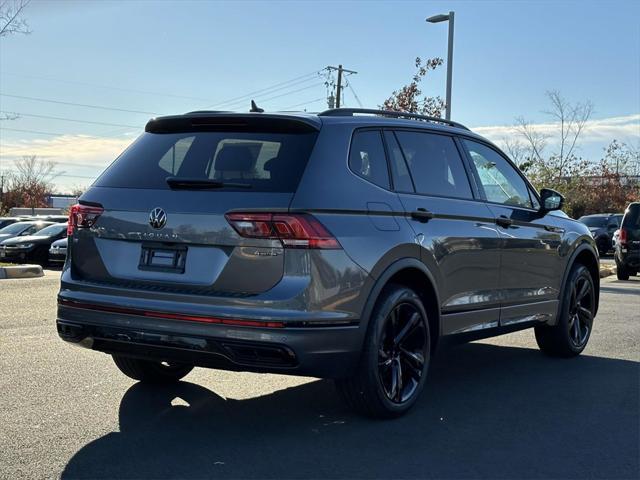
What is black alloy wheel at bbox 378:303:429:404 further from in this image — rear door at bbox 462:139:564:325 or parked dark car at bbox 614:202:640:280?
parked dark car at bbox 614:202:640:280

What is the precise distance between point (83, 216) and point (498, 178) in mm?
3303

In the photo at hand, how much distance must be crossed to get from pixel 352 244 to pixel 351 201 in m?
0.26

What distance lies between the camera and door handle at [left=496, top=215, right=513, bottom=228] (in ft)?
20.1

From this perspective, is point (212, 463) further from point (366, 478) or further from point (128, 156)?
point (128, 156)

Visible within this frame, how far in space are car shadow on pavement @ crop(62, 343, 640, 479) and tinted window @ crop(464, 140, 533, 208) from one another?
1.46 meters

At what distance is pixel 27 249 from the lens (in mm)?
23016

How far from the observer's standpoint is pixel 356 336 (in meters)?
4.53

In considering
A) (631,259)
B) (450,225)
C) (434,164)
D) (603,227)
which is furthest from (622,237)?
(450,225)

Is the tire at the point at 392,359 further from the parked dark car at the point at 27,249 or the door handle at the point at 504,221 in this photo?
the parked dark car at the point at 27,249

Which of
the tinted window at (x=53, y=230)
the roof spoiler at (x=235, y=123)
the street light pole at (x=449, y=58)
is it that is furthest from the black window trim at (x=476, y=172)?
the tinted window at (x=53, y=230)

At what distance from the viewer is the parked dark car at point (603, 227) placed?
2822cm

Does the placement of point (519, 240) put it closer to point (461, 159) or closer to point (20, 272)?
point (461, 159)

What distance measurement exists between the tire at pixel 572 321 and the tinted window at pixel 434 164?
77.6 inches

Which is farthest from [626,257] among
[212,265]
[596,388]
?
[212,265]
